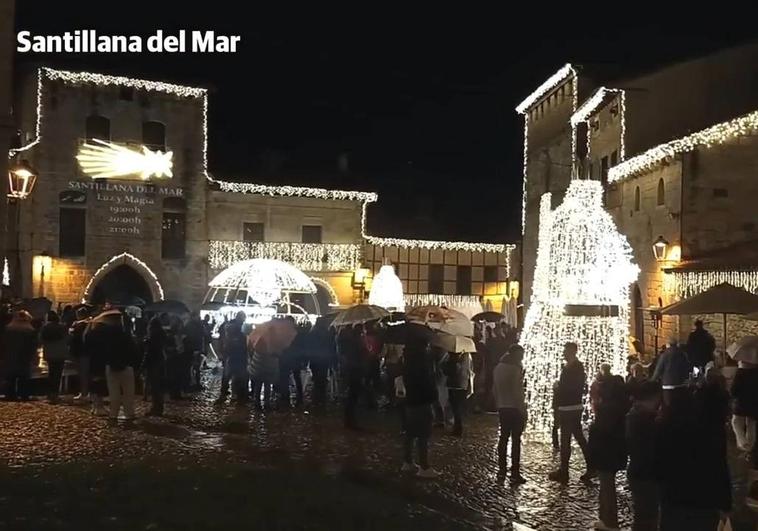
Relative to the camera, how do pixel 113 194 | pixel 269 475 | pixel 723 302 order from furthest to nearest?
pixel 113 194 < pixel 723 302 < pixel 269 475

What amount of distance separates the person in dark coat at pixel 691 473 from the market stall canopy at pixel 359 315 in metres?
12.3

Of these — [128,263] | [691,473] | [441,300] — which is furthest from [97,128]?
[691,473]

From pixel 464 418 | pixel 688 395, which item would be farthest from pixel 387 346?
pixel 688 395

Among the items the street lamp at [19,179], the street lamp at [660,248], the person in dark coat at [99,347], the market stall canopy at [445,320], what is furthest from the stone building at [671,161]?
the street lamp at [19,179]

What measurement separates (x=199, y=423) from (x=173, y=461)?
11.0 feet

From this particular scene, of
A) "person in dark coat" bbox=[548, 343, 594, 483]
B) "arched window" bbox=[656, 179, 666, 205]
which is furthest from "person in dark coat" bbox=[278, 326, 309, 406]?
"arched window" bbox=[656, 179, 666, 205]

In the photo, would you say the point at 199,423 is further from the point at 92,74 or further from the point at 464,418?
the point at 92,74

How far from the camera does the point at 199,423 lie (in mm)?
14508

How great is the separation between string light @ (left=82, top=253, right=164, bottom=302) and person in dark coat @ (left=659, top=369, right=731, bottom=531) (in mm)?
33262

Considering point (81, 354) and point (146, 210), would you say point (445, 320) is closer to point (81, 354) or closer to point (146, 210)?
point (81, 354)

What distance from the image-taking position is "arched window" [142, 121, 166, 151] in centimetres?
3847

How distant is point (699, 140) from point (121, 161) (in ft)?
79.0

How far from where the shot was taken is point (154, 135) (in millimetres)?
38719

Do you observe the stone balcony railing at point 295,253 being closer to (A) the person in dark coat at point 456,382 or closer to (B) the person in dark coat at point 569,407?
(A) the person in dark coat at point 456,382
